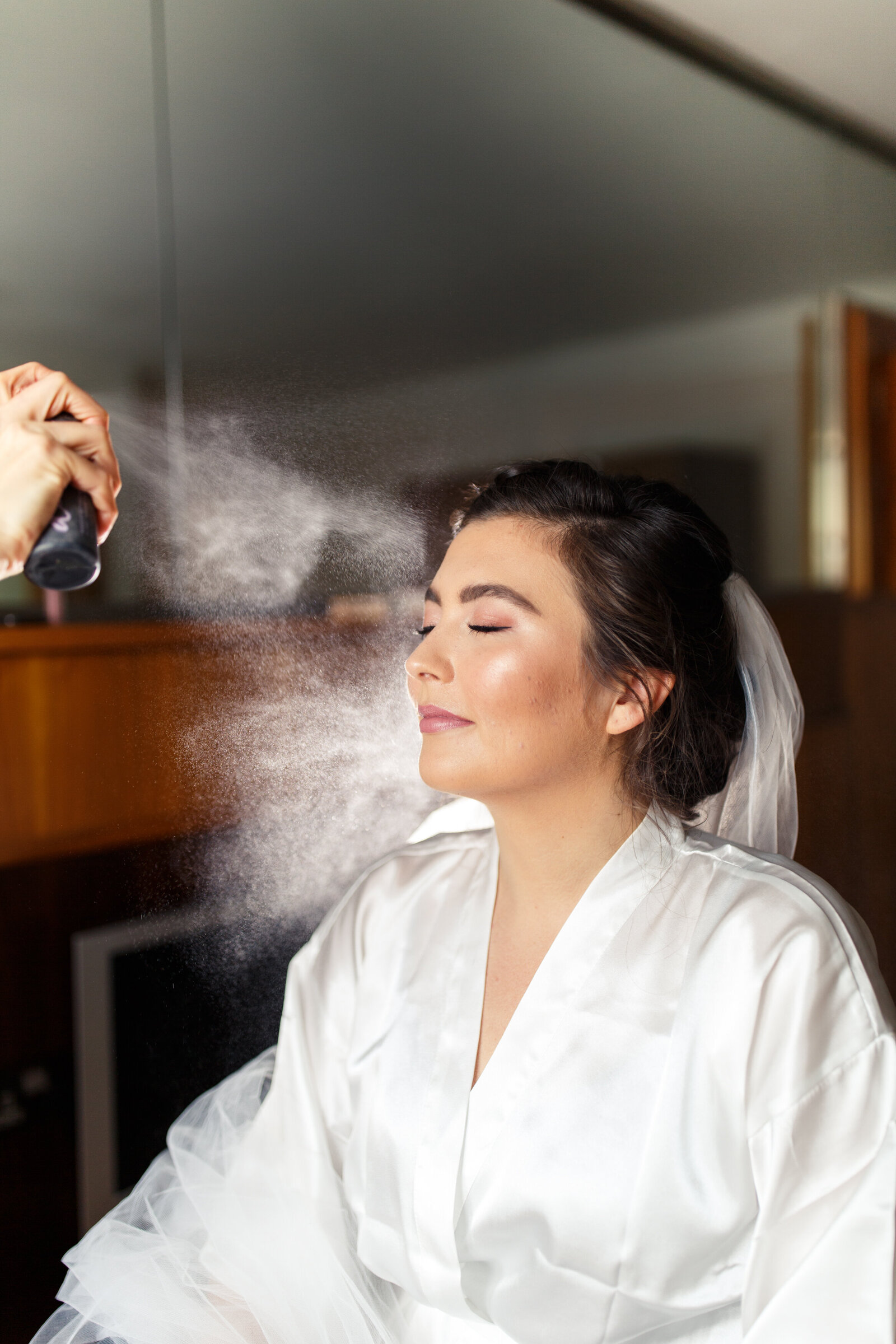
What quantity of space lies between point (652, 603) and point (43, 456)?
0.50m

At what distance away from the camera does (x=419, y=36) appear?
1038 millimetres

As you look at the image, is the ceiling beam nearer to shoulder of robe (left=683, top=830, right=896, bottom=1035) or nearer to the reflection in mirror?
the reflection in mirror

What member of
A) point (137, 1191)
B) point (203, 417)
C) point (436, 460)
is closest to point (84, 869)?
point (137, 1191)

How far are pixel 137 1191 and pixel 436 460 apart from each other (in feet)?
2.42

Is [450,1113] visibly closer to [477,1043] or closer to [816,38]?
[477,1043]

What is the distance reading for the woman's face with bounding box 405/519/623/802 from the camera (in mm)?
853

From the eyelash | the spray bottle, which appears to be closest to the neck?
the eyelash

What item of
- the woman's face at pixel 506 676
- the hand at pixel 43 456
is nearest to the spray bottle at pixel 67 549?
the hand at pixel 43 456

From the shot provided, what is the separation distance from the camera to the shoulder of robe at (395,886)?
96 centimetres

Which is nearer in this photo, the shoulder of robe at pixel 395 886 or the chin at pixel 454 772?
the chin at pixel 454 772

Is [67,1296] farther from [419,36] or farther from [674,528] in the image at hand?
[419,36]

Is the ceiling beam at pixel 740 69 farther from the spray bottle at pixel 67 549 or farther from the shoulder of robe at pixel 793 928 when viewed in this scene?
the shoulder of robe at pixel 793 928

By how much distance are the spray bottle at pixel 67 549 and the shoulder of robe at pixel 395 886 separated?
0.39 meters

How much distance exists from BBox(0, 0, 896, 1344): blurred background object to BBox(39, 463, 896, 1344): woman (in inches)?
4.0
